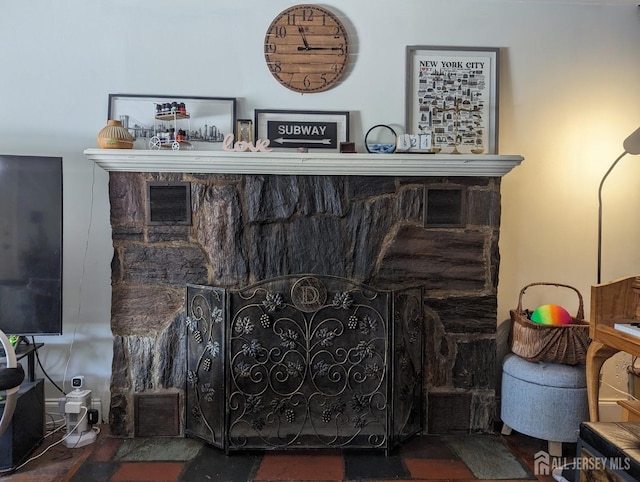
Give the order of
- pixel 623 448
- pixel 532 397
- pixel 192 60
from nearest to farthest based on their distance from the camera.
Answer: pixel 623 448 < pixel 532 397 < pixel 192 60

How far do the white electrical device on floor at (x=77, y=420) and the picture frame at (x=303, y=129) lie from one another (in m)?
1.59

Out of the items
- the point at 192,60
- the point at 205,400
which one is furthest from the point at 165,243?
the point at 192,60

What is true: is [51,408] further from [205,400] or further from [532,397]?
[532,397]

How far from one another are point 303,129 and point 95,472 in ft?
6.12

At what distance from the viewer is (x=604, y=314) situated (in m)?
1.87

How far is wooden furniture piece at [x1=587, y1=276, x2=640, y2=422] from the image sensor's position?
1846mm

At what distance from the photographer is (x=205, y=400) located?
2072 millimetres

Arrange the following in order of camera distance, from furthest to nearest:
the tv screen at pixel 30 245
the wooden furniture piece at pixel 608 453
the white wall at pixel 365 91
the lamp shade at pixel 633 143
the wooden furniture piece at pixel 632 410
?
the white wall at pixel 365 91, the lamp shade at pixel 633 143, the tv screen at pixel 30 245, the wooden furniture piece at pixel 632 410, the wooden furniture piece at pixel 608 453

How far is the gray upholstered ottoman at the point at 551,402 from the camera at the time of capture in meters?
2.00

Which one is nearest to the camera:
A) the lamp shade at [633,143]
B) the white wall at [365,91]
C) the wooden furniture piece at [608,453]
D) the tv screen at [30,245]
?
the wooden furniture piece at [608,453]

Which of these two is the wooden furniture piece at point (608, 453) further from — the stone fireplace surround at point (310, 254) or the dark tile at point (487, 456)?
the stone fireplace surround at point (310, 254)

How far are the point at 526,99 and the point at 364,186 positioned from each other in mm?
1044

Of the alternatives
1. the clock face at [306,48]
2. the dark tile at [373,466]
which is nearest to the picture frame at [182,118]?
the clock face at [306,48]
